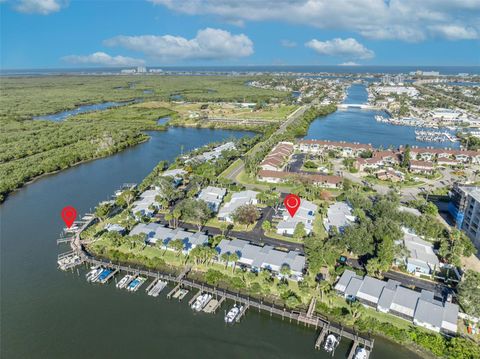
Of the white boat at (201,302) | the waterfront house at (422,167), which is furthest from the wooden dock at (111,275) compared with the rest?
the waterfront house at (422,167)

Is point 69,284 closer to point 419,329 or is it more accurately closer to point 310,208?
point 310,208

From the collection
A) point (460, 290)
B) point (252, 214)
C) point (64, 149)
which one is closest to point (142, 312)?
point (252, 214)

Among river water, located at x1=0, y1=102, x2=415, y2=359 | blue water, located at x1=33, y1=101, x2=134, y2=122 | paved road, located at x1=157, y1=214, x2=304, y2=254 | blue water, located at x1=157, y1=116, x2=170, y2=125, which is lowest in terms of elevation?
river water, located at x1=0, y1=102, x2=415, y2=359

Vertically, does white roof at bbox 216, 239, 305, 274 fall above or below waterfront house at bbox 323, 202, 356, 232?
below

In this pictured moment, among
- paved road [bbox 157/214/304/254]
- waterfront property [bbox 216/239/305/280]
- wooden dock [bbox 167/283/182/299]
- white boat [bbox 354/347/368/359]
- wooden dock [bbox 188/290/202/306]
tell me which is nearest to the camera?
white boat [bbox 354/347/368/359]

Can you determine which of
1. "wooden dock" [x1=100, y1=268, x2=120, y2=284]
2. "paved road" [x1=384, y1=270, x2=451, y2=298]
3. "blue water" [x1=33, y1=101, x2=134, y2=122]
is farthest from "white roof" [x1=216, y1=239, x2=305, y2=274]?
"blue water" [x1=33, y1=101, x2=134, y2=122]

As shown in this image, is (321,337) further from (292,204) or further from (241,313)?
(292,204)

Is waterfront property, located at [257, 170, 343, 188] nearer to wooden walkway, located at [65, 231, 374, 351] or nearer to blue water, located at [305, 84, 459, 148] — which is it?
wooden walkway, located at [65, 231, 374, 351]

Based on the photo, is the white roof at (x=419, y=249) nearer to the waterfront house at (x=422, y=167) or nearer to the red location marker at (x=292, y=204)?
the red location marker at (x=292, y=204)
